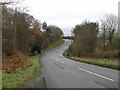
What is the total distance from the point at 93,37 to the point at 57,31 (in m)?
83.6

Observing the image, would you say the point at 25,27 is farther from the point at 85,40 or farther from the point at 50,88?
the point at 50,88

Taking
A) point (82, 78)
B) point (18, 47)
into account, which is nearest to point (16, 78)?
point (82, 78)

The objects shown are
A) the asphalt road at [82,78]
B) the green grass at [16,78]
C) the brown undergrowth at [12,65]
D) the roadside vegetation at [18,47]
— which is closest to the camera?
the green grass at [16,78]

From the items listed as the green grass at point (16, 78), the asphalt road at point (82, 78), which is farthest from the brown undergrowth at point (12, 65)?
the asphalt road at point (82, 78)

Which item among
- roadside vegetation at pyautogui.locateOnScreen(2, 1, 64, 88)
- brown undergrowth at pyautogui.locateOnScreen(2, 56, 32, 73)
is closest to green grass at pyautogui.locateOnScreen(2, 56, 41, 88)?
roadside vegetation at pyautogui.locateOnScreen(2, 1, 64, 88)

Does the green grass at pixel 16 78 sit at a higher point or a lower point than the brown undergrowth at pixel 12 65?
higher

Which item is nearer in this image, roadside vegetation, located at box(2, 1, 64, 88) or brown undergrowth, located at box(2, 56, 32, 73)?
roadside vegetation, located at box(2, 1, 64, 88)

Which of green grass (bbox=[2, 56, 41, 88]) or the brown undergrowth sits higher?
green grass (bbox=[2, 56, 41, 88])

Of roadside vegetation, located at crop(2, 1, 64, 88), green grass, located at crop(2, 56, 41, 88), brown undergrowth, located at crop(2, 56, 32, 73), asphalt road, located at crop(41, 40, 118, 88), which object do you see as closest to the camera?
green grass, located at crop(2, 56, 41, 88)

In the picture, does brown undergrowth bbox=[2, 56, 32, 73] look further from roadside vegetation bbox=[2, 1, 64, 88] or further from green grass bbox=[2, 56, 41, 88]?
green grass bbox=[2, 56, 41, 88]

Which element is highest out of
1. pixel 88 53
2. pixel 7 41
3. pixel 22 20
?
pixel 22 20

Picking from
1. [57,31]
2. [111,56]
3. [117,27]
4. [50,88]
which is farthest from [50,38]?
[50,88]

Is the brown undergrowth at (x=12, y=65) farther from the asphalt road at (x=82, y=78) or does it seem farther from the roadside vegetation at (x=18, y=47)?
the asphalt road at (x=82, y=78)

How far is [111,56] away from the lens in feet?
139
